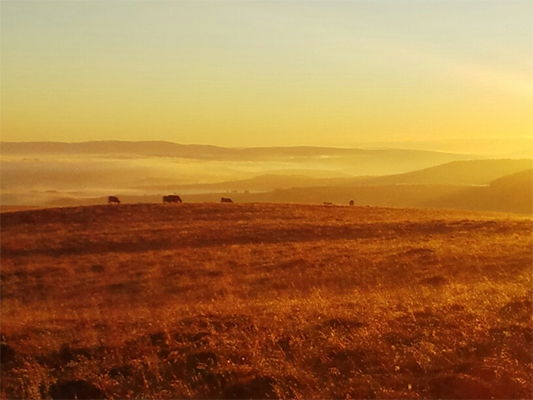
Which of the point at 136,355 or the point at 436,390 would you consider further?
the point at 136,355

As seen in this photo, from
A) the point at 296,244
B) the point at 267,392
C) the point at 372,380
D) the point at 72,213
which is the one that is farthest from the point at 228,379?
the point at 72,213

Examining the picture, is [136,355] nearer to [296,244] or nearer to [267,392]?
[267,392]

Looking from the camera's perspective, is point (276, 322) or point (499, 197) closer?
point (276, 322)

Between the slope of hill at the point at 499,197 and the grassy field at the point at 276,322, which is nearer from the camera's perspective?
the grassy field at the point at 276,322

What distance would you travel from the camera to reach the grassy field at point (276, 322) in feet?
27.8

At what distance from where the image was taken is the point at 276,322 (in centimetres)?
1125

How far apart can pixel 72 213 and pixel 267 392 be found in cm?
3649

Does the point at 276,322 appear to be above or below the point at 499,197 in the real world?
above

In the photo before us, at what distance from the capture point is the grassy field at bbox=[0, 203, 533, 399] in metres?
8.46

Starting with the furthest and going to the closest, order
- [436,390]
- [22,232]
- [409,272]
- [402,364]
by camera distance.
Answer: [22,232] → [409,272] → [402,364] → [436,390]

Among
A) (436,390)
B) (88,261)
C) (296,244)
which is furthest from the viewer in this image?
(296,244)

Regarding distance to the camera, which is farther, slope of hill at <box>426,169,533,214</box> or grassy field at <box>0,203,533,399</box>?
slope of hill at <box>426,169,533,214</box>

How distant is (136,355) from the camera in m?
9.76

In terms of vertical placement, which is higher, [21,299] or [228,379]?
[228,379]
